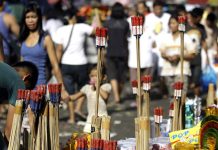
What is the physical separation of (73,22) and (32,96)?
606 centimetres

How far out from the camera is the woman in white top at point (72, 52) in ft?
35.7

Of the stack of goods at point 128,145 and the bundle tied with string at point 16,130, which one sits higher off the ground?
the bundle tied with string at point 16,130

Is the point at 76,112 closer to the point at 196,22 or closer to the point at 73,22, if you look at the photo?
the point at 73,22

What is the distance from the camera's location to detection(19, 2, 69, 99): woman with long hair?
27.6 ft

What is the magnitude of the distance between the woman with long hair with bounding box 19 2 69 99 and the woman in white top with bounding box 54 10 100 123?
85.0 inches

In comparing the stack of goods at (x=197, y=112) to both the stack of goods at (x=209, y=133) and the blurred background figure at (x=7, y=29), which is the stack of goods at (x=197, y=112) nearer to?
the stack of goods at (x=209, y=133)

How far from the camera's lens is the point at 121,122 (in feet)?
34.9

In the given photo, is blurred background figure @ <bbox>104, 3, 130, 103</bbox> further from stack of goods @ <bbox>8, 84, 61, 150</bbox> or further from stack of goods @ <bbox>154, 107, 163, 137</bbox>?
stack of goods @ <bbox>8, 84, 61, 150</bbox>

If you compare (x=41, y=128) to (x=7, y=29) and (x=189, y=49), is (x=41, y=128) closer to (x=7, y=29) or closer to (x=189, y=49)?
(x=7, y=29)

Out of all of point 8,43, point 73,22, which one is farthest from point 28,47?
point 73,22

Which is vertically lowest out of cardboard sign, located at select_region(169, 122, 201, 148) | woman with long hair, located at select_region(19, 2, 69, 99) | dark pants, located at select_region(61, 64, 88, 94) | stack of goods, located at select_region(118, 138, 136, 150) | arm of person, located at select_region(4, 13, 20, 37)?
stack of goods, located at select_region(118, 138, 136, 150)

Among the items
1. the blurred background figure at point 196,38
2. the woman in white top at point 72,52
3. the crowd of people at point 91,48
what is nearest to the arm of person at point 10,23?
the crowd of people at point 91,48

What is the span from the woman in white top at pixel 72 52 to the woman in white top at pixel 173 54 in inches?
43.2

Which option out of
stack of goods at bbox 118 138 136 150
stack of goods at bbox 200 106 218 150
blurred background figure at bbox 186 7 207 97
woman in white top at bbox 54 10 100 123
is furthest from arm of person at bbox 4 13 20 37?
stack of goods at bbox 200 106 218 150
